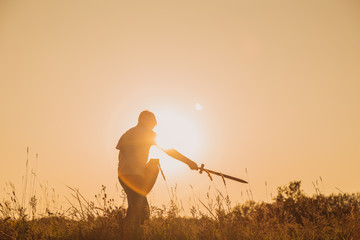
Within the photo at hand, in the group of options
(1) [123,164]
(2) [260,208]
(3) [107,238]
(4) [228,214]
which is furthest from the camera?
(1) [123,164]

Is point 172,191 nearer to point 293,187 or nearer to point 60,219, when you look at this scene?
point 60,219

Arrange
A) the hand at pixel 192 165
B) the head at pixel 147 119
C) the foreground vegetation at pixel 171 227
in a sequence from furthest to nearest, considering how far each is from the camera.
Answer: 1. the head at pixel 147 119
2. the hand at pixel 192 165
3. the foreground vegetation at pixel 171 227

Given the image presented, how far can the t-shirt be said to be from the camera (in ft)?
14.1

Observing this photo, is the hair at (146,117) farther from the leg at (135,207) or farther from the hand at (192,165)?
the leg at (135,207)

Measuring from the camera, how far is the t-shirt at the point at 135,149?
4.29 m

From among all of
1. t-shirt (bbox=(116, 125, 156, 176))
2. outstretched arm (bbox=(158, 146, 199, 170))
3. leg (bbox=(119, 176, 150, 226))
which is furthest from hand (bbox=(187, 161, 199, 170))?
leg (bbox=(119, 176, 150, 226))

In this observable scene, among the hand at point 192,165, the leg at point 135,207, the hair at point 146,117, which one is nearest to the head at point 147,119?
the hair at point 146,117

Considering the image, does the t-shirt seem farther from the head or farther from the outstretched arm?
the outstretched arm

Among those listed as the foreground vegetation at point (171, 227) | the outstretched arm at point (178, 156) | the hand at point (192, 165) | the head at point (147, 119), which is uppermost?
the head at point (147, 119)

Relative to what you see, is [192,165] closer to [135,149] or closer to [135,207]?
[135,149]

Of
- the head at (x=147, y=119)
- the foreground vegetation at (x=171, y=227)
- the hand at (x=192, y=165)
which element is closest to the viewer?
the foreground vegetation at (x=171, y=227)

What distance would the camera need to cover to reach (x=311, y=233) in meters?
3.53

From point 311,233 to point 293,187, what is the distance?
86.4 feet

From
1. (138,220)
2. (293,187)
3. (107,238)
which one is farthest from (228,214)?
(293,187)
